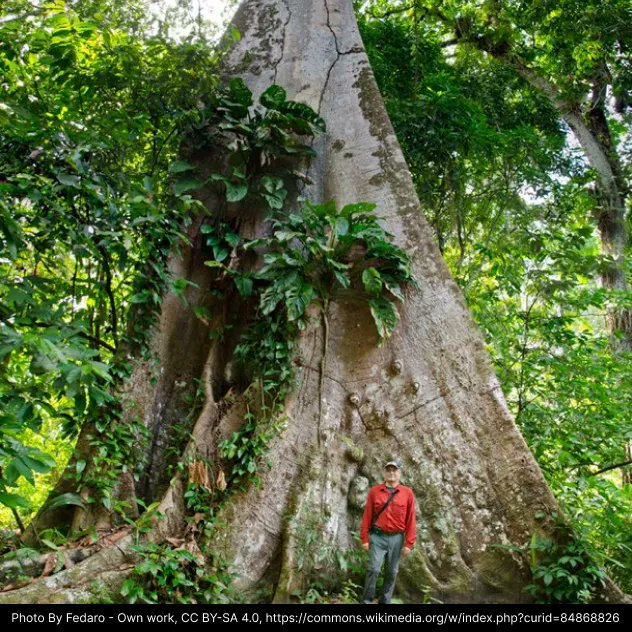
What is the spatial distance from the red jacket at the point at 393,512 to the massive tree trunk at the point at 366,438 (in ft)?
1.00

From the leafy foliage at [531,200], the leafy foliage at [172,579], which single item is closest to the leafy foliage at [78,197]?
the leafy foliage at [172,579]

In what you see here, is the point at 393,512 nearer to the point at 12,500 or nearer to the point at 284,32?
the point at 12,500

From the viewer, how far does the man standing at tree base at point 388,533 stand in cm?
387

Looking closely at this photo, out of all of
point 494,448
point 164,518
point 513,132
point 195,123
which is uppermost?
point 513,132

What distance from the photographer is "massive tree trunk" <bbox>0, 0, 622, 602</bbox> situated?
4004 millimetres

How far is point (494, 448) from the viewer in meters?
4.31

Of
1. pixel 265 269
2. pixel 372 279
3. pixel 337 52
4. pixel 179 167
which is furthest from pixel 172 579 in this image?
pixel 337 52

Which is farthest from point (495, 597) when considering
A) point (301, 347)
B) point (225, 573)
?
point (301, 347)

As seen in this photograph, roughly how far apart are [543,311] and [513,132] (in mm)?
2347

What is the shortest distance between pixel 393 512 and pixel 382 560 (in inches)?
13.5

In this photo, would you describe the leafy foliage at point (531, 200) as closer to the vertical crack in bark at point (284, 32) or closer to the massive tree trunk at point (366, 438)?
the massive tree trunk at point (366, 438)

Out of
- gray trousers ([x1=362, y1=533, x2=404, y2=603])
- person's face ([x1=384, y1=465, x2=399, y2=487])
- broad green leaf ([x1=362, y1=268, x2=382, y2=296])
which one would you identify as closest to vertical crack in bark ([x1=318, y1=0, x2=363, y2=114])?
broad green leaf ([x1=362, y1=268, x2=382, y2=296])

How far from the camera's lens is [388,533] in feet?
12.8

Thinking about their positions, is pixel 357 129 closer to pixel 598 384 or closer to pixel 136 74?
pixel 136 74
